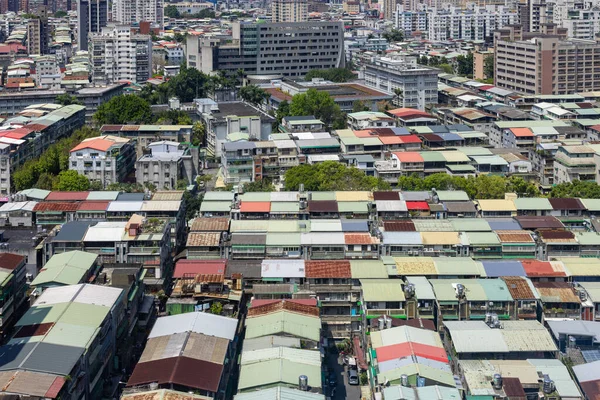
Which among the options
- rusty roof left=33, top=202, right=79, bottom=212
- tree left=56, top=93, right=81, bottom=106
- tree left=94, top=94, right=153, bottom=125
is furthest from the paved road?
tree left=56, top=93, right=81, bottom=106

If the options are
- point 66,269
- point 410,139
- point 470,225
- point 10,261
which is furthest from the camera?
point 410,139

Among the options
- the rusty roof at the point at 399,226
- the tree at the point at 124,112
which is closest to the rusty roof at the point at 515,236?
the rusty roof at the point at 399,226

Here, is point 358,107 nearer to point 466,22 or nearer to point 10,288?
point 10,288

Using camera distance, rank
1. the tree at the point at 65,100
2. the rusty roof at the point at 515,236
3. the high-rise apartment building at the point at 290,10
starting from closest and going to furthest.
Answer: the rusty roof at the point at 515,236, the tree at the point at 65,100, the high-rise apartment building at the point at 290,10

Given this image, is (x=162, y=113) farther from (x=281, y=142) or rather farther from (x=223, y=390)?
(x=223, y=390)

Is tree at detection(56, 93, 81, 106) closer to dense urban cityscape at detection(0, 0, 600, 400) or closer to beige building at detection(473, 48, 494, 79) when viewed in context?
dense urban cityscape at detection(0, 0, 600, 400)

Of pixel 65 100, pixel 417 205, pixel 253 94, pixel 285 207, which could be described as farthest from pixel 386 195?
pixel 65 100

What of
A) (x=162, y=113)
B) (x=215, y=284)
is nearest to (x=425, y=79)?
(x=162, y=113)

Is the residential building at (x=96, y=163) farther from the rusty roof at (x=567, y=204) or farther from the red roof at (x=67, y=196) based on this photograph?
the rusty roof at (x=567, y=204)
